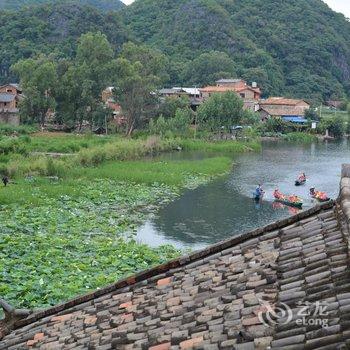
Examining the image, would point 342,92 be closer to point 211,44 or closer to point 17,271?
point 211,44

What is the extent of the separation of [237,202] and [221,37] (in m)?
83.0

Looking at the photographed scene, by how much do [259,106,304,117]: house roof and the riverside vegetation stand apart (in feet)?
116

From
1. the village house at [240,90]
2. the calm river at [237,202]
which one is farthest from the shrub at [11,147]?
the village house at [240,90]

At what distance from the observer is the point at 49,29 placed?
93750 mm

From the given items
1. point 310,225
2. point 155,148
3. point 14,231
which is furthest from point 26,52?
point 310,225

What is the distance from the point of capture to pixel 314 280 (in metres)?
4.56

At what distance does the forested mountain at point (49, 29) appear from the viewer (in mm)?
86625

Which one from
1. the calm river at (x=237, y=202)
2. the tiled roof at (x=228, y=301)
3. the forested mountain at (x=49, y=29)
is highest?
the forested mountain at (x=49, y=29)

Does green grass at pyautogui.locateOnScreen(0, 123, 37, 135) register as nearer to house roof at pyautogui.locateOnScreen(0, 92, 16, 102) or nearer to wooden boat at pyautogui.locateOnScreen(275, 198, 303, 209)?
house roof at pyautogui.locateOnScreen(0, 92, 16, 102)

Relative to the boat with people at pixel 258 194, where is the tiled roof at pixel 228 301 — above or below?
above

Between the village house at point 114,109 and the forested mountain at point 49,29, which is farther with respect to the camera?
the forested mountain at point 49,29

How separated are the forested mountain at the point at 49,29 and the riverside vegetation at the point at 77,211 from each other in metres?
44.5

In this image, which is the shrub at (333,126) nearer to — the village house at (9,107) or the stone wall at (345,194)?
the village house at (9,107)

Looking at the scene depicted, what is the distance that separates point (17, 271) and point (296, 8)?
117 meters
